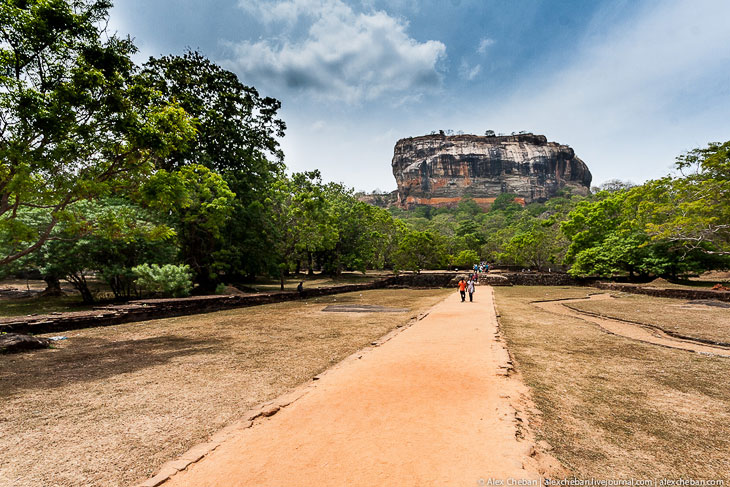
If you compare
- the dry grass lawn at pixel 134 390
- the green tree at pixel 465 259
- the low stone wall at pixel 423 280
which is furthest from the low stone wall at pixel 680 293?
the green tree at pixel 465 259

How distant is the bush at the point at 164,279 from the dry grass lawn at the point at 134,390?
396cm

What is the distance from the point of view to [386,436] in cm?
297

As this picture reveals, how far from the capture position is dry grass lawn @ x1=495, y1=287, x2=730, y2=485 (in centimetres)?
262

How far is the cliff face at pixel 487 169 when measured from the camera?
125500 mm

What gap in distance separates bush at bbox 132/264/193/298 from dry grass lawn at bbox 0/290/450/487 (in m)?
3.96

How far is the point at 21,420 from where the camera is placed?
11.5ft

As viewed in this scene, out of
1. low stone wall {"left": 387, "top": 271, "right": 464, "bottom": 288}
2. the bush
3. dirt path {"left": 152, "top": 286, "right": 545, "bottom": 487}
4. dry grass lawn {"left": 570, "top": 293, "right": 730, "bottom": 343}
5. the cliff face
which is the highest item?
the cliff face

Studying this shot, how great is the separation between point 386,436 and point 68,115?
28.4 feet

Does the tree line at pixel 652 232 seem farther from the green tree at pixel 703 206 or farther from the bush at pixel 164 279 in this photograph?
the bush at pixel 164 279

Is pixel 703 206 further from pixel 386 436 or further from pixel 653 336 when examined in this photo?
pixel 386 436

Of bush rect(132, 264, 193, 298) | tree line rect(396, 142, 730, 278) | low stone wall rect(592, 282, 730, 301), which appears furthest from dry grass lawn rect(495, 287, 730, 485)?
tree line rect(396, 142, 730, 278)

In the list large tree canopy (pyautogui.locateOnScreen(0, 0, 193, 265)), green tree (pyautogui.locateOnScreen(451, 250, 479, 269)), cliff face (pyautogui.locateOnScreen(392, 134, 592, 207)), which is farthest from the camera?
cliff face (pyautogui.locateOnScreen(392, 134, 592, 207))

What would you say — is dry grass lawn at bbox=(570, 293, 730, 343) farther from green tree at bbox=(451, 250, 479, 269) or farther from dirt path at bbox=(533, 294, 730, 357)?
green tree at bbox=(451, 250, 479, 269)

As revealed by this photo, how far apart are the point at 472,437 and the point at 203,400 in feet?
10.8
